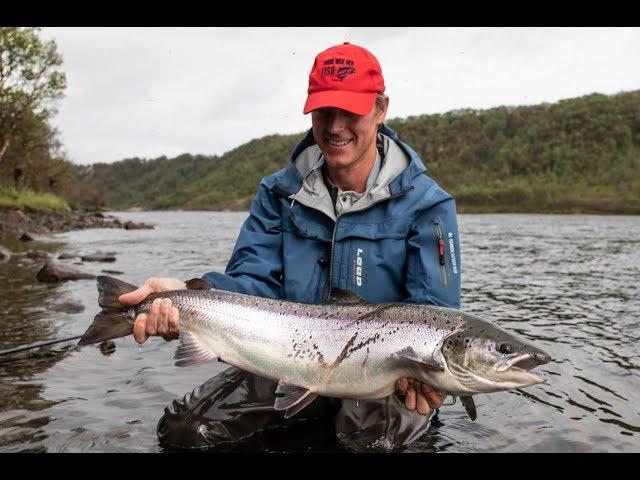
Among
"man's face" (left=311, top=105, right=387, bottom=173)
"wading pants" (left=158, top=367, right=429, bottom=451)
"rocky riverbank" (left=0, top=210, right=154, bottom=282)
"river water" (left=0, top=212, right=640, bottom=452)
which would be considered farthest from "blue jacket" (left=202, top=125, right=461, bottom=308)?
"rocky riverbank" (left=0, top=210, right=154, bottom=282)

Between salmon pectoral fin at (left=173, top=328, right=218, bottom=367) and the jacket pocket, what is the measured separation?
4.95 ft

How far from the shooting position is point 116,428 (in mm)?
4148

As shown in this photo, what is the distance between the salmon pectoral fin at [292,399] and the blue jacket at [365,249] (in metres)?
0.79

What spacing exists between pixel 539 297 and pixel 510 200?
47184 mm

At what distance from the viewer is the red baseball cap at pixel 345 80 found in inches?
145

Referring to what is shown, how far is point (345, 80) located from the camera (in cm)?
372

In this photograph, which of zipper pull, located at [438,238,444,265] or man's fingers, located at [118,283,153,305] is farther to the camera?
zipper pull, located at [438,238,444,265]

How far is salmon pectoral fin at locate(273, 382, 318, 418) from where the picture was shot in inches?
128

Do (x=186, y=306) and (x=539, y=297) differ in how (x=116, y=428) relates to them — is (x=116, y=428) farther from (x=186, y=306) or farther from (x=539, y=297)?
(x=539, y=297)

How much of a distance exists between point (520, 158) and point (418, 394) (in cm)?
7135

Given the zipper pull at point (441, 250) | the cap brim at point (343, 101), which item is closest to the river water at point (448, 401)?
the zipper pull at point (441, 250)

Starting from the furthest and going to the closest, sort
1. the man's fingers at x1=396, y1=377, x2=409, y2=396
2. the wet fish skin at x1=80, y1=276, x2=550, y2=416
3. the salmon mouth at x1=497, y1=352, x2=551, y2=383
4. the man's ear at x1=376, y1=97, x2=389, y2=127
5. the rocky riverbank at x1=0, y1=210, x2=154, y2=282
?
the rocky riverbank at x1=0, y1=210, x2=154, y2=282 < the man's ear at x1=376, y1=97, x2=389, y2=127 < the man's fingers at x1=396, y1=377, x2=409, y2=396 < the wet fish skin at x1=80, y1=276, x2=550, y2=416 < the salmon mouth at x1=497, y1=352, x2=551, y2=383

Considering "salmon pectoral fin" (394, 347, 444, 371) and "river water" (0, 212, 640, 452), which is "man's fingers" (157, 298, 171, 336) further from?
"salmon pectoral fin" (394, 347, 444, 371)
